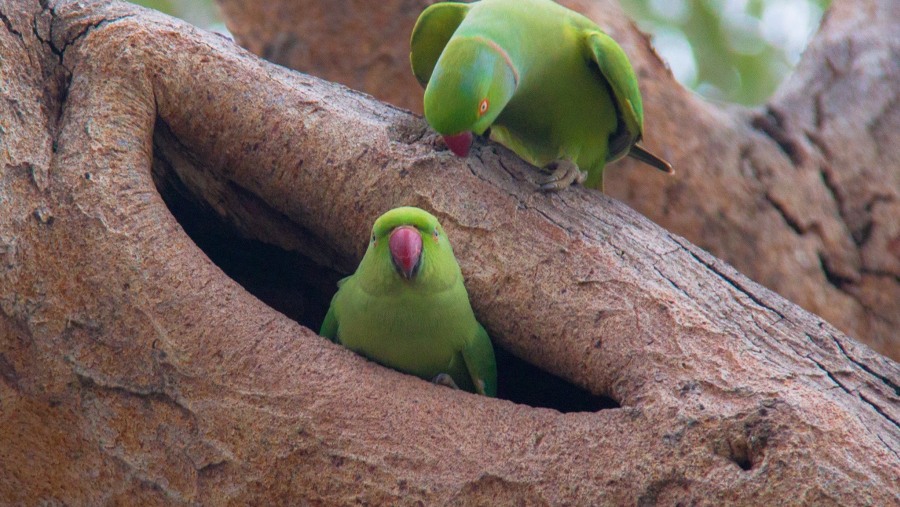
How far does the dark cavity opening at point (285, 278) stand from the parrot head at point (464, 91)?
37.1 inches

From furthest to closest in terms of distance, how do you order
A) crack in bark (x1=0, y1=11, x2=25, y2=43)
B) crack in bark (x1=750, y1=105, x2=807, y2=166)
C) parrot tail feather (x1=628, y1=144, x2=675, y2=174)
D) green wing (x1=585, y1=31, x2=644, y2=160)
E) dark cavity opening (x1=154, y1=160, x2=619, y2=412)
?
crack in bark (x1=750, y1=105, x2=807, y2=166) → parrot tail feather (x1=628, y1=144, x2=675, y2=174) → green wing (x1=585, y1=31, x2=644, y2=160) → dark cavity opening (x1=154, y1=160, x2=619, y2=412) → crack in bark (x1=0, y1=11, x2=25, y2=43)

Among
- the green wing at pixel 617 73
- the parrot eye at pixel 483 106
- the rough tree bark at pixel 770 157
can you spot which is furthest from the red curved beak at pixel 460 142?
the rough tree bark at pixel 770 157

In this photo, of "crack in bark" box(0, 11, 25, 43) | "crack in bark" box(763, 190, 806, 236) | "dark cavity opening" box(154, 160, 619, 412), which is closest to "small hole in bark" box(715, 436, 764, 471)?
"dark cavity opening" box(154, 160, 619, 412)

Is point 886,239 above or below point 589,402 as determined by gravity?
above

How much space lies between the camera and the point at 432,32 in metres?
3.91

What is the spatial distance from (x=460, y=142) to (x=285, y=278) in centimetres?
115

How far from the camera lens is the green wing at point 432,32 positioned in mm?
3812

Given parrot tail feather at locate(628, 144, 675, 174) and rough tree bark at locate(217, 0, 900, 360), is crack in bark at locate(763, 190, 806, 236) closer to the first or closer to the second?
rough tree bark at locate(217, 0, 900, 360)

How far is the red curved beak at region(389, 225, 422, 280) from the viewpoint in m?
2.74

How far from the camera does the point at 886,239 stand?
201 inches

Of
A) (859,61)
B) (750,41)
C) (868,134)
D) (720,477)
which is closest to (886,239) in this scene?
(868,134)

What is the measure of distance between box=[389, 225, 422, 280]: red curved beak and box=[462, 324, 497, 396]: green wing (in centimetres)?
44

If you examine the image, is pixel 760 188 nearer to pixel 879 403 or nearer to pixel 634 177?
pixel 634 177

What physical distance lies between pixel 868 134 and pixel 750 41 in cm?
365
